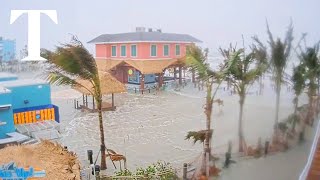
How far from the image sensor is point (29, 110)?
459 cm

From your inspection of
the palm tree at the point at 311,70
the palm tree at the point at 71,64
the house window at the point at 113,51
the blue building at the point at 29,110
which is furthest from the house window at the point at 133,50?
the palm tree at the point at 311,70

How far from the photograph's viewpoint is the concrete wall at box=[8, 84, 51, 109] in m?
4.46

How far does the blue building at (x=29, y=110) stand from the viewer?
4.13 metres

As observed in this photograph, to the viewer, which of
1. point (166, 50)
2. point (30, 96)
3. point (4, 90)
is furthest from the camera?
point (166, 50)

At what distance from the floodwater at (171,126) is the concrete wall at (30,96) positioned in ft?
2.15

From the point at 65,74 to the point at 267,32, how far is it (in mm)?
2018

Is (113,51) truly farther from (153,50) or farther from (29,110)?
(29,110)

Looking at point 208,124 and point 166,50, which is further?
point 166,50

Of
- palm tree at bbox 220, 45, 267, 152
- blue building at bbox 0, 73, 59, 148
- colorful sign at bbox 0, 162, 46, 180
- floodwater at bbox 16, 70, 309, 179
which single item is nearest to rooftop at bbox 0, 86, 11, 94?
blue building at bbox 0, 73, 59, 148

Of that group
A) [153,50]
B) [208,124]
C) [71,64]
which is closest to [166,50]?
[153,50]

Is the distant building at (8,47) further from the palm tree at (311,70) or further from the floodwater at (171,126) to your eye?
the palm tree at (311,70)

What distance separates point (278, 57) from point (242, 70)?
0.24 metres

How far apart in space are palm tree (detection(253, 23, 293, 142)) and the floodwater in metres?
0.04

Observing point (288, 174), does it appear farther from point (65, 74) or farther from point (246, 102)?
point (65, 74)
